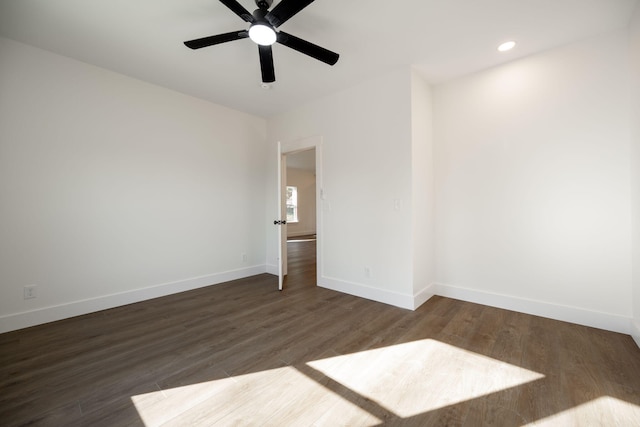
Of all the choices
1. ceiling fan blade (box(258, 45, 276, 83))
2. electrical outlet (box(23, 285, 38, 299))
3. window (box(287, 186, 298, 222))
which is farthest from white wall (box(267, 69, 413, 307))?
window (box(287, 186, 298, 222))

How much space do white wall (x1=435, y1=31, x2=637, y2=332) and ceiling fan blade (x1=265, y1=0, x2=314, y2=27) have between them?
2.39 meters

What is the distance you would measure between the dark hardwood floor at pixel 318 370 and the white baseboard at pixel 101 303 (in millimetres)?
129

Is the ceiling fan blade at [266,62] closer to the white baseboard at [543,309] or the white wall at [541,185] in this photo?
the white wall at [541,185]

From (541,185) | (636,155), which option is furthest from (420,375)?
(636,155)

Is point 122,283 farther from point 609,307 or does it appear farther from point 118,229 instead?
point 609,307

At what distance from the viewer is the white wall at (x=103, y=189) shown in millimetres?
2514

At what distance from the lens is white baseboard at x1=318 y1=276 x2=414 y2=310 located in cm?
296

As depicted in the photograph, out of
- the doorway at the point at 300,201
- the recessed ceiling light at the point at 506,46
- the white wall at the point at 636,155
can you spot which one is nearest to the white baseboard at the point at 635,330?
the white wall at the point at 636,155

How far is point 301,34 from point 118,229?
3043 mm

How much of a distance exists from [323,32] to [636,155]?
2.91 meters

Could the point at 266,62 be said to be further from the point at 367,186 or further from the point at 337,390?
the point at 337,390

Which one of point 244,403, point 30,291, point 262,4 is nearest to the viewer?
point 244,403

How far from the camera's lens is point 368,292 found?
10.7 ft

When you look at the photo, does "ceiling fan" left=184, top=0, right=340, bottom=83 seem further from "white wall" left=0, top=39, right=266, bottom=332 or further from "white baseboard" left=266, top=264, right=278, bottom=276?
"white baseboard" left=266, top=264, right=278, bottom=276
